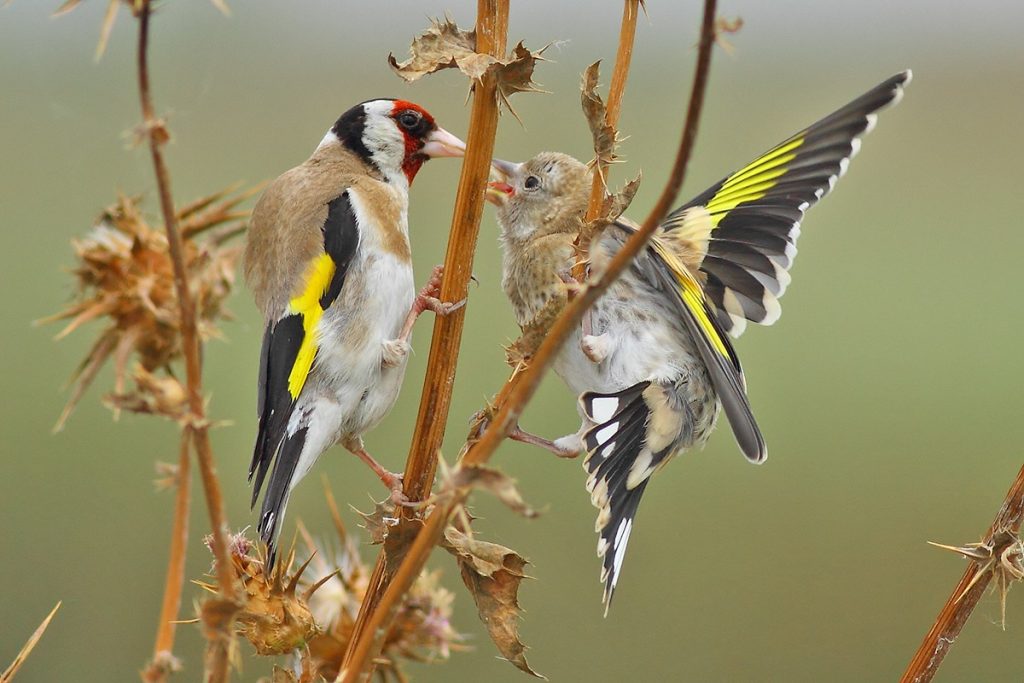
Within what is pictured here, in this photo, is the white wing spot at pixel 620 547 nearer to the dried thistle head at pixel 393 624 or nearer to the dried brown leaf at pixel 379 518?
the dried thistle head at pixel 393 624

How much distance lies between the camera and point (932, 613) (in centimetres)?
664

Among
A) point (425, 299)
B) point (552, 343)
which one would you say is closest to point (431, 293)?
point (425, 299)

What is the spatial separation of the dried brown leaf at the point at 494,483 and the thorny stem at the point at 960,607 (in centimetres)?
51

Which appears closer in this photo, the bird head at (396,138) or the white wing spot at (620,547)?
the white wing spot at (620,547)

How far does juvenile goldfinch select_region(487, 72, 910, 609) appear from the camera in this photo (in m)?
2.04

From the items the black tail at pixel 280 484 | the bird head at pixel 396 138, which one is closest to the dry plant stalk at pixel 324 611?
the black tail at pixel 280 484

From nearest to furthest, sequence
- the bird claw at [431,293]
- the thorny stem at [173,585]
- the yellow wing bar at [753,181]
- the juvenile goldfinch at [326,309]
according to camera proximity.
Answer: the thorny stem at [173,585] < the bird claw at [431,293] < the juvenile goldfinch at [326,309] < the yellow wing bar at [753,181]

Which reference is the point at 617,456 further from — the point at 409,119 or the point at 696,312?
the point at 409,119

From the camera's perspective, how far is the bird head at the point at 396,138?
2586 mm

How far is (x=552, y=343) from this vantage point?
871mm

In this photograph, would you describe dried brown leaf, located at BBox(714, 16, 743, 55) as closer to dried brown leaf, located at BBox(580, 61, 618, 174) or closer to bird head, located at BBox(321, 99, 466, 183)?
dried brown leaf, located at BBox(580, 61, 618, 174)

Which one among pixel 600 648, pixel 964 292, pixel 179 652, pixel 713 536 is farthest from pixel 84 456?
pixel 964 292

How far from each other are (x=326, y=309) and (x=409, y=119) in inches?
21.4

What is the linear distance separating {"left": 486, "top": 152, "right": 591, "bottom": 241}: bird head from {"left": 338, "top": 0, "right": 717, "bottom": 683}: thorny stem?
5.23 feet
